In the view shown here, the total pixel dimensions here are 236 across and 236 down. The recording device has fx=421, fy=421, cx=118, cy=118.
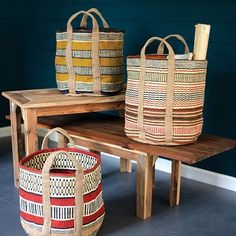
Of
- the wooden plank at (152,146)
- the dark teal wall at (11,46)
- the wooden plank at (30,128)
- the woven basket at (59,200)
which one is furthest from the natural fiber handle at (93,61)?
the dark teal wall at (11,46)

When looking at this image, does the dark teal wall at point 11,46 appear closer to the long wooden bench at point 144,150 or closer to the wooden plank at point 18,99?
the wooden plank at point 18,99

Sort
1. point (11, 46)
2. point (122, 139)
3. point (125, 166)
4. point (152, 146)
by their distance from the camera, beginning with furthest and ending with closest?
point (11, 46) → point (125, 166) → point (122, 139) → point (152, 146)

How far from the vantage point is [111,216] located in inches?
91.0

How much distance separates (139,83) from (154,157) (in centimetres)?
40

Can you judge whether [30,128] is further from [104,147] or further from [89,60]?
[89,60]

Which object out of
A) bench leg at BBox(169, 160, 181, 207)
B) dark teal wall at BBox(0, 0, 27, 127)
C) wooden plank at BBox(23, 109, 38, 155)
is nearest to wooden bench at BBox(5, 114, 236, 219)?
bench leg at BBox(169, 160, 181, 207)

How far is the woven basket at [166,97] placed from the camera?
209 cm

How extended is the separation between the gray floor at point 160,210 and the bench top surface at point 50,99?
1.92ft

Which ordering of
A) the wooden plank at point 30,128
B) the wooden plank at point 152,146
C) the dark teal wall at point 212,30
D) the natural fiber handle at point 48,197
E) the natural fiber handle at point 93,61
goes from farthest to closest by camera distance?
the dark teal wall at point 212,30 → the natural fiber handle at point 93,61 → the wooden plank at point 30,128 → the wooden plank at point 152,146 → the natural fiber handle at point 48,197

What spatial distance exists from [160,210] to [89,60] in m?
0.97

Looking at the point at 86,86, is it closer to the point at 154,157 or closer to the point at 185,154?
the point at 154,157

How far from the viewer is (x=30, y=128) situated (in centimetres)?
239

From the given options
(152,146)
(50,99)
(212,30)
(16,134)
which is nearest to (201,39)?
(212,30)

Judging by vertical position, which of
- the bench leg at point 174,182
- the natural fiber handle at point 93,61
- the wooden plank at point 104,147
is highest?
the natural fiber handle at point 93,61
